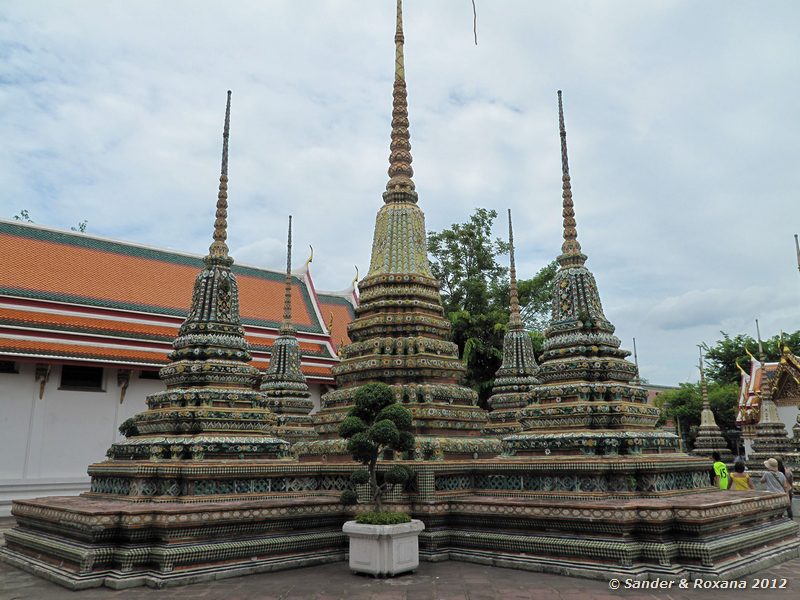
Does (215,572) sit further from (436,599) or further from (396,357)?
(396,357)

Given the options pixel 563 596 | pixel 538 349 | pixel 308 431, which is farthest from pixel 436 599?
pixel 538 349

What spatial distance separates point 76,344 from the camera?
19391mm

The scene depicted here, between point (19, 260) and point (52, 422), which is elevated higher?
point (19, 260)

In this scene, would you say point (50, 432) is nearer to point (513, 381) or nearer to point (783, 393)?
point (513, 381)

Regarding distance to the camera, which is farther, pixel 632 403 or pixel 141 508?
pixel 632 403

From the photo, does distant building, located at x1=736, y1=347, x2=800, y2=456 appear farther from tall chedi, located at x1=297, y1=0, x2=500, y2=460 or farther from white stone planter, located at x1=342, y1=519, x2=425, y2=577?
white stone planter, located at x1=342, y1=519, x2=425, y2=577

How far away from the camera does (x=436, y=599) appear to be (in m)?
6.69

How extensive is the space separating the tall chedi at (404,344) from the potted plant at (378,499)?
1.50 metres

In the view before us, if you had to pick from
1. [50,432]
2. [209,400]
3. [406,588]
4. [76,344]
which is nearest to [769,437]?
[406,588]

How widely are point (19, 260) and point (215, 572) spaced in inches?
677

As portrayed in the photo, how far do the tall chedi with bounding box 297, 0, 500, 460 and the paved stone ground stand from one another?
2406 millimetres

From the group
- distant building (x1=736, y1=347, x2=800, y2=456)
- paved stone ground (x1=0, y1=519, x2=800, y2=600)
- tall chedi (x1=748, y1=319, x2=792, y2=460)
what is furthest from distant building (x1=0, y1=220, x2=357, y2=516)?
distant building (x1=736, y1=347, x2=800, y2=456)

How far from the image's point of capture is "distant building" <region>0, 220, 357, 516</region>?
1848 centimetres

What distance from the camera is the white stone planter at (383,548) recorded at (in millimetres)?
7738
